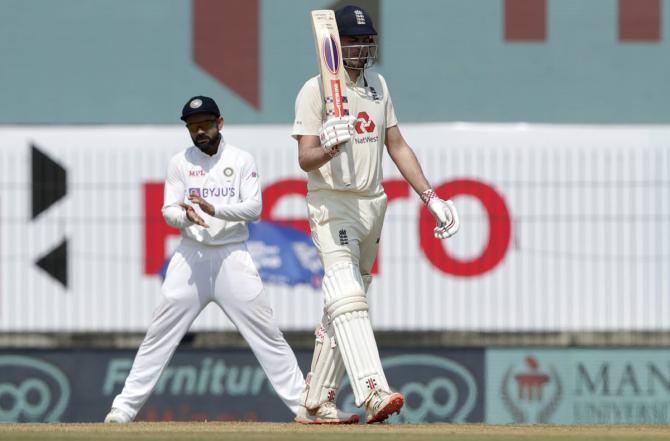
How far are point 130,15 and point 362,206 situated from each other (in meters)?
9.10

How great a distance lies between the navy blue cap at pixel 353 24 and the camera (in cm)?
791

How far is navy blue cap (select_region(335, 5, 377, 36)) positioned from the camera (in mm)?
7906

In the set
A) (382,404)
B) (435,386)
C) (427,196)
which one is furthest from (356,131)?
(435,386)

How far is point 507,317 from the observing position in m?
14.5

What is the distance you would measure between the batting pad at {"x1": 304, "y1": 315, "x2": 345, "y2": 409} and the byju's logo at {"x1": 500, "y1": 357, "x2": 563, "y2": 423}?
600 centimetres

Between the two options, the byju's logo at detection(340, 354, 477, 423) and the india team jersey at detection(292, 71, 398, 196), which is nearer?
the india team jersey at detection(292, 71, 398, 196)

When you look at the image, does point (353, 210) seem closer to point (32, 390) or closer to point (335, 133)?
point (335, 133)

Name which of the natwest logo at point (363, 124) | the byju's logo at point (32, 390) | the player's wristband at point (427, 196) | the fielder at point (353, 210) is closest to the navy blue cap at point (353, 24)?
the fielder at point (353, 210)

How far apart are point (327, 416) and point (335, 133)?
1.40m

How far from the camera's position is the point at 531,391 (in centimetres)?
1398

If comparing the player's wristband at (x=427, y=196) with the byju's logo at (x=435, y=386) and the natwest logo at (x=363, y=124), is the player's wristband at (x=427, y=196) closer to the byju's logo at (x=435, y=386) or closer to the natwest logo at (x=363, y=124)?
the natwest logo at (x=363, y=124)

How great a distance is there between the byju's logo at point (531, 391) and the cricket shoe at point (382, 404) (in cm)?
634

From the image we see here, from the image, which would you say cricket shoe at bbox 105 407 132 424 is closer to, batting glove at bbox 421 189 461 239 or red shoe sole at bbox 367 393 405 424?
red shoe sole at bbox 367 393 405 424

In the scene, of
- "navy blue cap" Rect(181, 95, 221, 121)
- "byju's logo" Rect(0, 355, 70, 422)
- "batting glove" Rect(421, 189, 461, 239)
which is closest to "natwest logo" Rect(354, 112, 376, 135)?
"batting glove" Rect(421, 189, 461, 239)
